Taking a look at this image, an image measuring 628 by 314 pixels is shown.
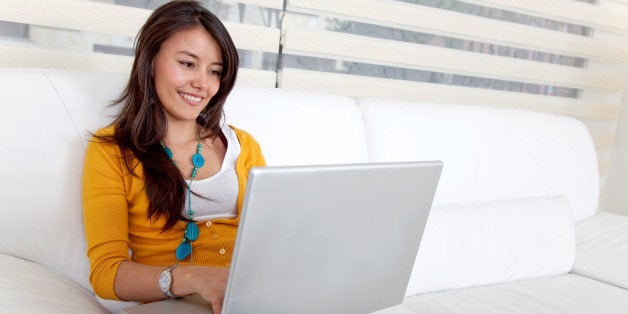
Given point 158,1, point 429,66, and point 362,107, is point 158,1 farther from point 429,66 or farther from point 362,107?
point 429,66

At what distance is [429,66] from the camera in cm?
257

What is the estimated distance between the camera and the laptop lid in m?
0.85

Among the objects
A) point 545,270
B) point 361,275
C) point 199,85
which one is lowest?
point 545,270

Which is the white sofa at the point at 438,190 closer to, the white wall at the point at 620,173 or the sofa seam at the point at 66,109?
the sofa seam at the point at 66,109

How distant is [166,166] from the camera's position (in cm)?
131

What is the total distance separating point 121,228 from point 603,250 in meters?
1.59

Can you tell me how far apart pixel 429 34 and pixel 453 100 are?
0.30 metres

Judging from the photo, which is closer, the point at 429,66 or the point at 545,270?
the point at 545,270

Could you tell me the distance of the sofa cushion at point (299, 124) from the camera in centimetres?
166

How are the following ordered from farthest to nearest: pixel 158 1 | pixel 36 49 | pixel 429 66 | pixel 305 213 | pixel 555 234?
1. pixel 429 66
2. pixel 555 234
3. pixel 158 1
4. pixel 36 49
5. pixel 305 213

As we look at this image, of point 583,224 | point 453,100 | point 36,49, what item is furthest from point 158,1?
point 583,224

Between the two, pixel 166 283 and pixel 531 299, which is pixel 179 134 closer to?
pixel 166 283

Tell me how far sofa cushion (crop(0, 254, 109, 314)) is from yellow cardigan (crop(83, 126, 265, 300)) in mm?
54

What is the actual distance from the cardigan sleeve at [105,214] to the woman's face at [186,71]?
16 cm
